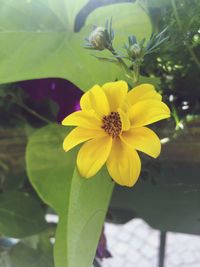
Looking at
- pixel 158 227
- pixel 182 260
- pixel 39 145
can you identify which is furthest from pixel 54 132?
pixel 182 260

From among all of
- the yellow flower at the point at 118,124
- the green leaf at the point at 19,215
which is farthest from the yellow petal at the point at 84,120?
the green leaf at the point at 19,215

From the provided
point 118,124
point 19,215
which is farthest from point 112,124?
point 19,215

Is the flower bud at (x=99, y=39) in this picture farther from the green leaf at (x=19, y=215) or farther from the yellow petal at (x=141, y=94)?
the green leaf at (x=19, y=215)

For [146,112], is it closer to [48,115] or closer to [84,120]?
[84,120]

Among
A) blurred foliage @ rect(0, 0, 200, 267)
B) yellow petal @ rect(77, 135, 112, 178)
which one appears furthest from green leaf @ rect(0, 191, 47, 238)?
yellow petal @ rect(77, 135, 112, 178)

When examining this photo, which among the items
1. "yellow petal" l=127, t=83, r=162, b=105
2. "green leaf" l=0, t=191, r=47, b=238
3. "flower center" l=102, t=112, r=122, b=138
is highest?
"yellow petal" l=127, t=83, r=162, b=105

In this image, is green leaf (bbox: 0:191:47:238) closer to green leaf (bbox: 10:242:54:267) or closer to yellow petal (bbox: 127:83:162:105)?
green leaf (bbox: 10:242:54:267)
